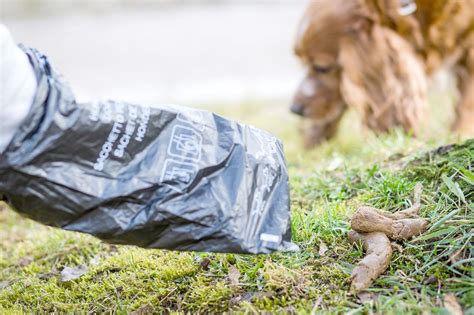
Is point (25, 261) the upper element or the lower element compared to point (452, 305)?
lower

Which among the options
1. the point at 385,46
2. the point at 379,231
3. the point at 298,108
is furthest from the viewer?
the point at 298,108

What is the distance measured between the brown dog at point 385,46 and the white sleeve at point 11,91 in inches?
99.4

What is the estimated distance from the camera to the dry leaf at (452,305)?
56.5 inches

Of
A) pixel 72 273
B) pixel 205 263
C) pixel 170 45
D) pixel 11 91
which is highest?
pixel 11 91

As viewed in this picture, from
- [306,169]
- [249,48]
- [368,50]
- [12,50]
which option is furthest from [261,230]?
[249,48]

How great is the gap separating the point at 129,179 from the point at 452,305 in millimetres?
928

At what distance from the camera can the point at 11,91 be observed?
4.86 ft

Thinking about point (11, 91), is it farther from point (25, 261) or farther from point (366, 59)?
point (366, 59)

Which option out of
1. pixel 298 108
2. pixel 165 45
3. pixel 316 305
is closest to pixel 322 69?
pixel 298 108

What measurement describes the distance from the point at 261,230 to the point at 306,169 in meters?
1.47

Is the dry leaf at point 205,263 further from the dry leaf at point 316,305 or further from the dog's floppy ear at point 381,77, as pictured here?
the dog's floppy ear at point 381,77

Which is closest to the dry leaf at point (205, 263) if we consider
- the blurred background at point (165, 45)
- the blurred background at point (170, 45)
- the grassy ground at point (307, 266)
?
the grassy ground at point (307, 266)

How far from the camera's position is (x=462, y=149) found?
7.14 ft

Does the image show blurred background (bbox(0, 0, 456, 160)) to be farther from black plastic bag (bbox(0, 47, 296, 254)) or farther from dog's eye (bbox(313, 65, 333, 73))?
black plastic bag (bbox(0, 47, 296, 254))
